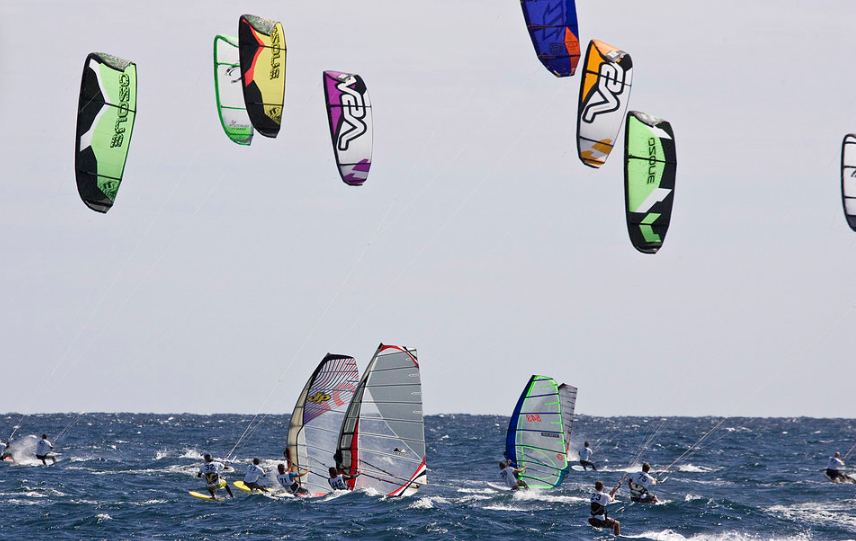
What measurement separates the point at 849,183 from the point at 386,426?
10630mm

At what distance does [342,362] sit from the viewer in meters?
22.4

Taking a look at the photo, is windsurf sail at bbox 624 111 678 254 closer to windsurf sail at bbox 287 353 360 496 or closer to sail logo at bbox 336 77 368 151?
sail logo at bbox 336 77 368 151

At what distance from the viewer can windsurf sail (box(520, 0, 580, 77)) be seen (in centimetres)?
1989

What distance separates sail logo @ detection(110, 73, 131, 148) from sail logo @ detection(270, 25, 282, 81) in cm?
298

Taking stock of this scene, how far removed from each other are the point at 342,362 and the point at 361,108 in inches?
205

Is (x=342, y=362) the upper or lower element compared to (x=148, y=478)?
upper

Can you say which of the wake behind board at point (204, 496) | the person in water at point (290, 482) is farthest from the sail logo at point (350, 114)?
the wake behind board at point (204, 496)

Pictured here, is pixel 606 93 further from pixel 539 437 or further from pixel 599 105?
pixel 539 437

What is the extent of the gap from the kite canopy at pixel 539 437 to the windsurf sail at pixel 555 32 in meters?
7.57

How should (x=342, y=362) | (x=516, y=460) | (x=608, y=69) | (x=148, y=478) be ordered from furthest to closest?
(x=148, y=478), (x=516, y=460), (x=342, y=362), (x=608, y=69)

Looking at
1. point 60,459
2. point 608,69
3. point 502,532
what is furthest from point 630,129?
point 60,459

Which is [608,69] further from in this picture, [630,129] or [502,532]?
[502,532]

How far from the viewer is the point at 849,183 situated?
22.3 metres

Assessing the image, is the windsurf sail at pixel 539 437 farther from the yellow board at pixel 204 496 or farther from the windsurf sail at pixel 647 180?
the yellow board at pixel 204 496
